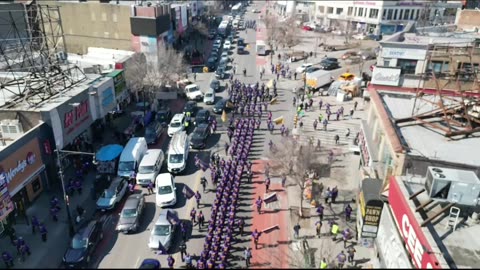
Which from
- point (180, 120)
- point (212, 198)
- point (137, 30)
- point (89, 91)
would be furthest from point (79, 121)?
point (137, 30)

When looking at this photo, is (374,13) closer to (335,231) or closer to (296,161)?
(296,161)

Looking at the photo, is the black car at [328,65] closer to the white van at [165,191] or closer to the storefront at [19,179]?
the white van at [165,191]

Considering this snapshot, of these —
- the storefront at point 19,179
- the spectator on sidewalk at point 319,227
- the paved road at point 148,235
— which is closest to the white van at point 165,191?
the paved road at point 148,235

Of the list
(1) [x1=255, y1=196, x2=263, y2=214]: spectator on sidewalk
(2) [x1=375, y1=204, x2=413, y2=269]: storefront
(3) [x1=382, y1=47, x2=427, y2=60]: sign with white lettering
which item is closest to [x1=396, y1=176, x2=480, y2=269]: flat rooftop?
(2) [x1=375, y1=204, x2=413, y2=269]: storefront

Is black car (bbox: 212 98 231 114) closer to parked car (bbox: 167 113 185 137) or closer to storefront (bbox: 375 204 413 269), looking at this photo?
parked car (bbox: 167 113 185 137)

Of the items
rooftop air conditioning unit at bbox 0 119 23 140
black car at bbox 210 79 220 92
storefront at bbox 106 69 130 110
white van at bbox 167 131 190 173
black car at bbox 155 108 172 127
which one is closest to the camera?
rooftop air conditioning unit at bbox 0 119 23 140

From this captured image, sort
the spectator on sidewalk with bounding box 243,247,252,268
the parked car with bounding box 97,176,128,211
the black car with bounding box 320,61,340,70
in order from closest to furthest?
1. the spectator on sidewalk with bounding box 243,247,252,268
2. the parked car with bounding box 97,176,128,211
3. the black car with bounding box 320,61,340,70

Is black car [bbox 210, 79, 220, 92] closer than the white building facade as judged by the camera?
Yes
